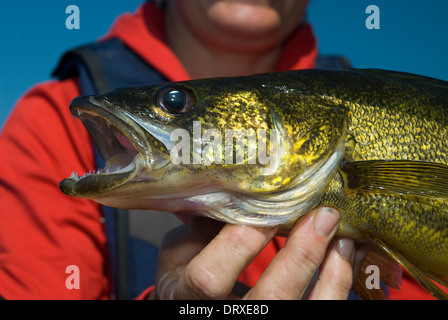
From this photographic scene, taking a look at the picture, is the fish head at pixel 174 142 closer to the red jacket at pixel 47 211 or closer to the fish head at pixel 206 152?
the fish head at pixel 206 152

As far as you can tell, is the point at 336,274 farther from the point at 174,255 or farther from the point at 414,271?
the point at 174,255

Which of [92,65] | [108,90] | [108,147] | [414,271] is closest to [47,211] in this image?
[108,90]

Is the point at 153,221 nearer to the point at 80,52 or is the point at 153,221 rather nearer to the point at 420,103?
the point at 80,52

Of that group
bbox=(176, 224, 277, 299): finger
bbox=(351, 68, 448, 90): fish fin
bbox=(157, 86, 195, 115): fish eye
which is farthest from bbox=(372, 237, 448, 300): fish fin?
bbox=(157, 86, 195, 115): fish eye

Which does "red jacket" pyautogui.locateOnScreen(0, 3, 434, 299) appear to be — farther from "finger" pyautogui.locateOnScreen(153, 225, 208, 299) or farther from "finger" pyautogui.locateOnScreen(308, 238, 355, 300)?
"finger" pyautogui.locateOnScreen(308, 238, 355, 300)
